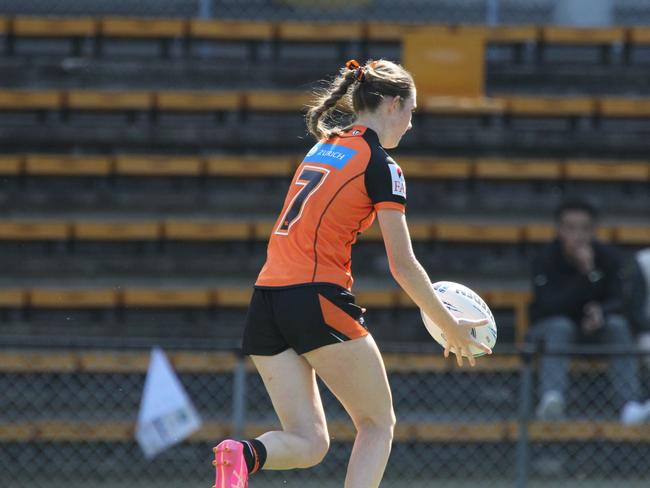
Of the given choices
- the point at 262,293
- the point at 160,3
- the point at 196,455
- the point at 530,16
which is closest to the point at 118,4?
the point at 160,3

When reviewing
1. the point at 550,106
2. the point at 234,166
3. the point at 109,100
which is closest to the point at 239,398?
the point at 234,166

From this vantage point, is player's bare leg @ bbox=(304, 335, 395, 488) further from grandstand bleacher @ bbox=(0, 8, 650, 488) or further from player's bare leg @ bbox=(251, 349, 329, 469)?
grandstand bleacher @ bbox=(0, 8, 650, 488)

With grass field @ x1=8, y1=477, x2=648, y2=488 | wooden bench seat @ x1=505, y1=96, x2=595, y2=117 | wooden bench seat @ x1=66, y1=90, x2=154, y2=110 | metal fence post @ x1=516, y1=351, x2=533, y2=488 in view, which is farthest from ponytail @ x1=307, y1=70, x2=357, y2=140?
wooden bench seat @ x1=505, y1=96, x2=595, y2=117

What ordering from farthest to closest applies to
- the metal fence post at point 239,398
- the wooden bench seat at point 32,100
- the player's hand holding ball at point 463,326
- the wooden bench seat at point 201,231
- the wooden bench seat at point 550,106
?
the wooden bench seat at point 550,106 < the wooden bench seat at point 32,100 < the wooden bench seat at point 201,231 < the metal fence post at point 239,398 < the player's hand holding ball at point 463,326

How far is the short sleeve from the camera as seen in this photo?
3.70 metres

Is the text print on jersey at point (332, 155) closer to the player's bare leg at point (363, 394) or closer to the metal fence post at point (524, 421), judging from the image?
the player's bare leg at point (363, 394)

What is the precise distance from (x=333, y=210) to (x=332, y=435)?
3364 millimetres

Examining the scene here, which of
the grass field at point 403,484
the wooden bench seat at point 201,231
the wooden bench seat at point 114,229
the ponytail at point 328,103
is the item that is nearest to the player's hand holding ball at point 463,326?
the ponytail at point 328,103

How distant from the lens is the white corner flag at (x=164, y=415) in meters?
6.49

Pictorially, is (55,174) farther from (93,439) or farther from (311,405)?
(311,405)

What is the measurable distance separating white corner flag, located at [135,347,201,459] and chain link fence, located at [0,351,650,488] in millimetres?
241

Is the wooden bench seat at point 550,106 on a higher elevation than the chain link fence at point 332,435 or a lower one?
higher

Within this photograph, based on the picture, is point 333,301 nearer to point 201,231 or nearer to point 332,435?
point 332,435

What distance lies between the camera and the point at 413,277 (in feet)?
12.2
